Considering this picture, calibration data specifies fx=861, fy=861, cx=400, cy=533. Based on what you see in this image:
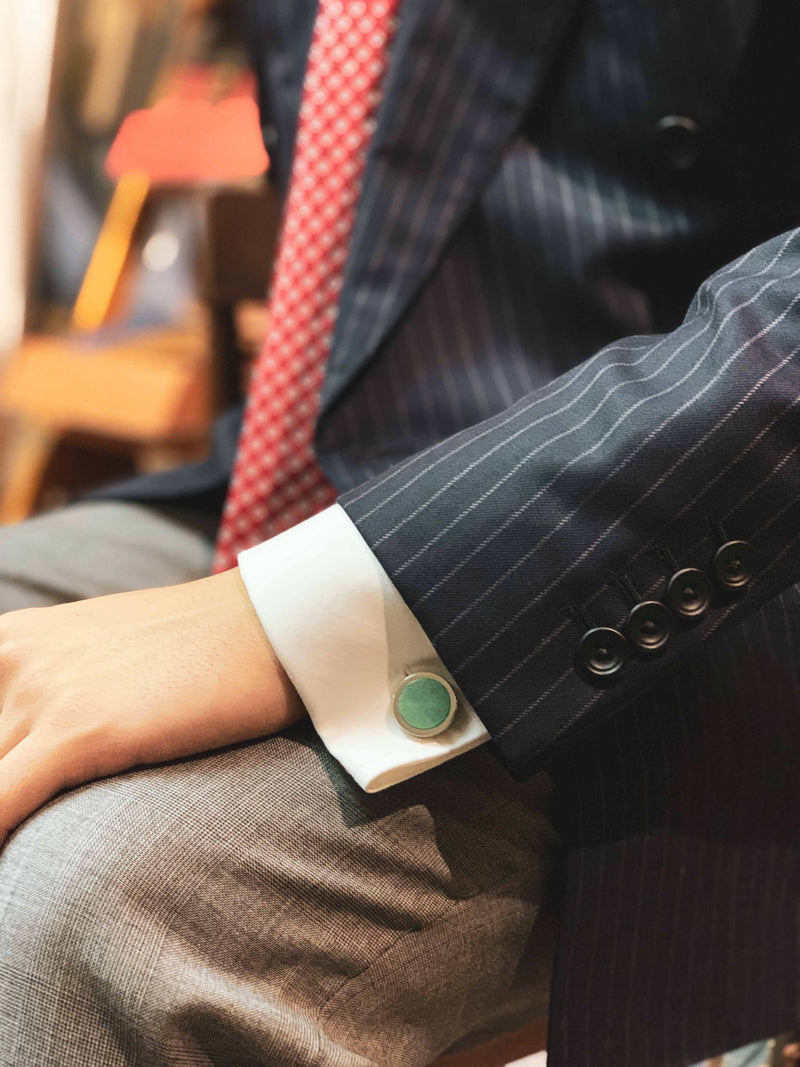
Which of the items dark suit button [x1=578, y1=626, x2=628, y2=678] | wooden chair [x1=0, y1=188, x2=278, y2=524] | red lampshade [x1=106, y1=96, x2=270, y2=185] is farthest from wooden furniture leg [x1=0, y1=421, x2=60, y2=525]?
dark suit button [x1=578, y1=626, x2=628, y2=678]

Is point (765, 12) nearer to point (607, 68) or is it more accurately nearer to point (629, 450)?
point (607, 68)

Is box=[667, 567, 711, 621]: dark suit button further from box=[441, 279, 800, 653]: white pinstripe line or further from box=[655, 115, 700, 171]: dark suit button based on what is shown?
box=[655, 115, 700, 171]: dark suit button

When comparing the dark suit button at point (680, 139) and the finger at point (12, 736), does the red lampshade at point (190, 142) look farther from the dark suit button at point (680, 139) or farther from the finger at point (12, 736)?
the finger at point (12, 736)

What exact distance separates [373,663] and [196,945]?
5.1 inches

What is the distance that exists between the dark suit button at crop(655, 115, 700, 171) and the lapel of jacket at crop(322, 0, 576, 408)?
0.09 meters

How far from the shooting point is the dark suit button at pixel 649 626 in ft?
1.17

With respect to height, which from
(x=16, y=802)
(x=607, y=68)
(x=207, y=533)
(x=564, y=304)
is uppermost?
→ (x=607, y=68)

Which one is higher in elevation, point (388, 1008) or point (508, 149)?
point (508, 149)

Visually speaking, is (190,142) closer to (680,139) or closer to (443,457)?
(680,139)

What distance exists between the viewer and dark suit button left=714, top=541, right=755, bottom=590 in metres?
0.36

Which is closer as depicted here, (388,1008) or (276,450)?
(388,1008)

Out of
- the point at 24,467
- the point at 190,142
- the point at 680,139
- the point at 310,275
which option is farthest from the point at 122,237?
the point at 680,139

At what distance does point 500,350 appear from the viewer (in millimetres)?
578

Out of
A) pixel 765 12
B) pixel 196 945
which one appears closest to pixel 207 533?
pixel 196 945
